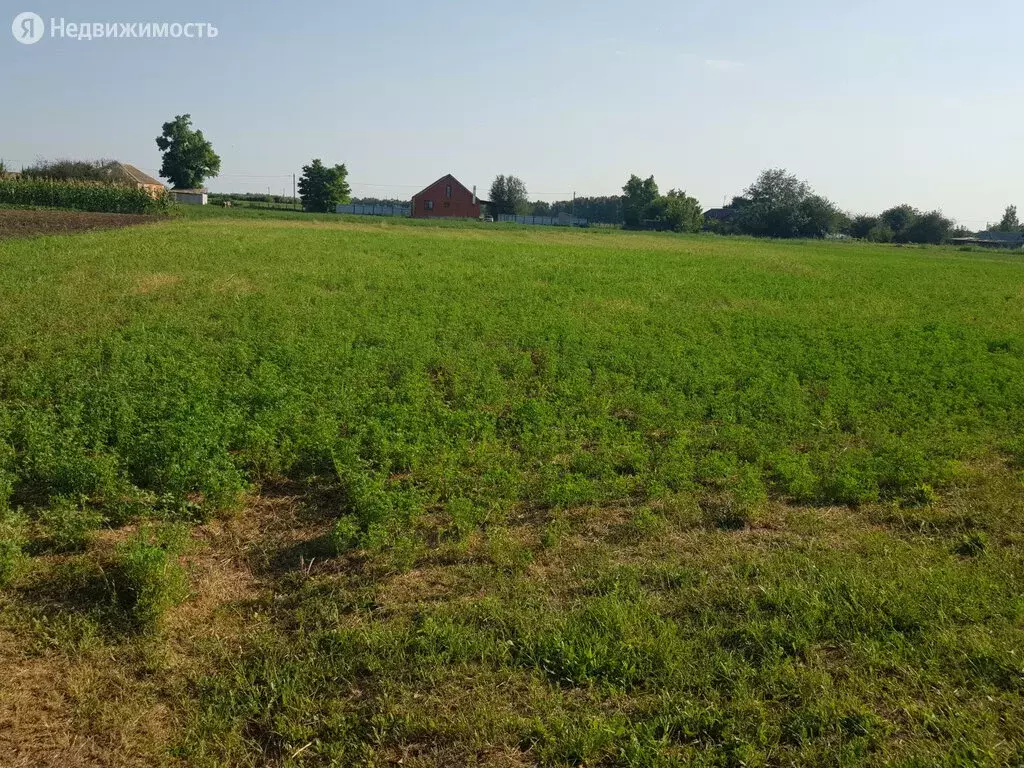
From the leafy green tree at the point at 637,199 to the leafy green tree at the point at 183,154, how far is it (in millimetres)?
55143

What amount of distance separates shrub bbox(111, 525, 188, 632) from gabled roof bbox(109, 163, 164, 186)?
239 ft

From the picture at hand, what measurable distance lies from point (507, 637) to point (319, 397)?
19.2ft

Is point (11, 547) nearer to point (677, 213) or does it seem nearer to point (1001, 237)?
point (677, 213)

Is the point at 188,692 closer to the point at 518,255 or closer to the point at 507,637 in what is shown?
the point at 507,637

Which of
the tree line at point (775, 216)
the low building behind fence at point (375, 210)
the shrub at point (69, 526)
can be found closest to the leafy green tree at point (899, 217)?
the tree line at point (775, 216)

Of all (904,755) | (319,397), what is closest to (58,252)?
(319,397)

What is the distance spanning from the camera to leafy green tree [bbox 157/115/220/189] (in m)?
85.2

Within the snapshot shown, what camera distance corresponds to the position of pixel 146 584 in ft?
17.9

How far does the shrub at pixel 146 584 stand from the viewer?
212 inches

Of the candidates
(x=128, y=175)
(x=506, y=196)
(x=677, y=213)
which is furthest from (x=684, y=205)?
(x=128, y=175)

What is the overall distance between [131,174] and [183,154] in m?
6.87

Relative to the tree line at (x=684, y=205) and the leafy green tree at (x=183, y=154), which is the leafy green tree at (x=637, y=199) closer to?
the tree line at (x=684, y=205)

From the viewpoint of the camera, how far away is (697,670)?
15.6 feet

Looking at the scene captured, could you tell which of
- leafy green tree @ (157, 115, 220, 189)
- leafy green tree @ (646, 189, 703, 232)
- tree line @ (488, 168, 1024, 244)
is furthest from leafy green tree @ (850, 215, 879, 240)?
leafy green tree @ (157, 115, 220, 189)
